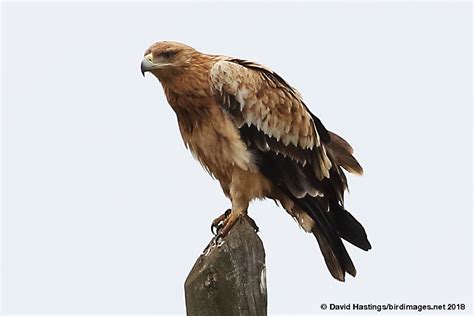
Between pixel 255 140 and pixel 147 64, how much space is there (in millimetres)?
1095

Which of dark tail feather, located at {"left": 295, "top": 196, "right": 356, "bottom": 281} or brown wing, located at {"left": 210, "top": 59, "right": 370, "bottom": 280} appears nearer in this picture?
brown wing, located at {"left": 210, "top": 59, "right": 370, "bottom": 280}

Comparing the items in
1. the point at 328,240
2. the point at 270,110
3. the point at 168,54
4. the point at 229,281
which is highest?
the point at 168,54

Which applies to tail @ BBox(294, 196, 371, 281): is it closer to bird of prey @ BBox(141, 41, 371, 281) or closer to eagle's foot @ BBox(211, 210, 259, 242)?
bird of prey @ BBox(141, 41, 371, 281)

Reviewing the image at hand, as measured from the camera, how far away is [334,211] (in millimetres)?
6965

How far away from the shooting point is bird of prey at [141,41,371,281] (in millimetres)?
6543

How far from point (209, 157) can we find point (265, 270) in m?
1.50

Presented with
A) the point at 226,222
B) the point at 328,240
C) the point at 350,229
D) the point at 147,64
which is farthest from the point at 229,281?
the point at 147,64

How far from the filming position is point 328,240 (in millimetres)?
6867

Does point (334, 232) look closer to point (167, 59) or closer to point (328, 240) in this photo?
point (328, 240)

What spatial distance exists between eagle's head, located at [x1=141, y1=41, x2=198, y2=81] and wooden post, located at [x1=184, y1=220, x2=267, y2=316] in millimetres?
1764

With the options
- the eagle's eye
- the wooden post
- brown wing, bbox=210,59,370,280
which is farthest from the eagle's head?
the wooden post

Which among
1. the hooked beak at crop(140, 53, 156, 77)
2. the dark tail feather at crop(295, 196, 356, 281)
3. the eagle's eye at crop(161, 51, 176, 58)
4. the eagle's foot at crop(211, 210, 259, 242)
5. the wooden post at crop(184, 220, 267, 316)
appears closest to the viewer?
the wooden post at crop(184, 220, 267, 316)

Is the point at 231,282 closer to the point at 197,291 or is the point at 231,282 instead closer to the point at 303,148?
the point at 197,291

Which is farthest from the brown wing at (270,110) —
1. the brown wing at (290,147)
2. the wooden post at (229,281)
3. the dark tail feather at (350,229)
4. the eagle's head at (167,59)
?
the wooden post at (229,281)
